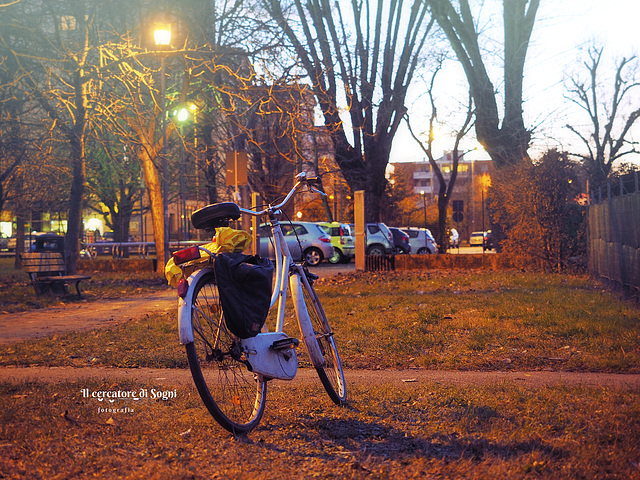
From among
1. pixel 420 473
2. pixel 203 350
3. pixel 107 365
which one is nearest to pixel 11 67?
pixel 107 365

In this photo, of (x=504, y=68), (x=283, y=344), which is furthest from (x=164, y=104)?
(x=283, y=344)

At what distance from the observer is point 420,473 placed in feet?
11.3

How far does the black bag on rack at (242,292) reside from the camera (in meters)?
3.94

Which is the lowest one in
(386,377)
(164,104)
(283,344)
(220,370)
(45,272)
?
(386,377)

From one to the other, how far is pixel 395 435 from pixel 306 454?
62 centimetres

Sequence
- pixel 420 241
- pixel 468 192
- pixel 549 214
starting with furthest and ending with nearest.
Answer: pixel 468 192, pixel 420 241, pixel 549 214

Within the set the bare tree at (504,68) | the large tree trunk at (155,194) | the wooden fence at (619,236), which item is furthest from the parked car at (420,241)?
the wooden fence at (619,236)

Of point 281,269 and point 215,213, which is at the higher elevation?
point 215,213

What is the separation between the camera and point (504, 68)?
2580 centimetres

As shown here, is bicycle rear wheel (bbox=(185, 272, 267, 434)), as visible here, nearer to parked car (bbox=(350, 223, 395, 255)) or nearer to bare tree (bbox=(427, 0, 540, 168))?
bare tree (bbox=(427, 0, 540, 168))

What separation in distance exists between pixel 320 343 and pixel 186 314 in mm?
1336

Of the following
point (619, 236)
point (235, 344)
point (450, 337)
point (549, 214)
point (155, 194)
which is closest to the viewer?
point (235, 344)

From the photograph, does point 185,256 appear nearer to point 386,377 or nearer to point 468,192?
point 386,377

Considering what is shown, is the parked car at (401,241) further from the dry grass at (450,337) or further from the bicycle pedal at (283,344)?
the bicycle pedal at (283,344)
